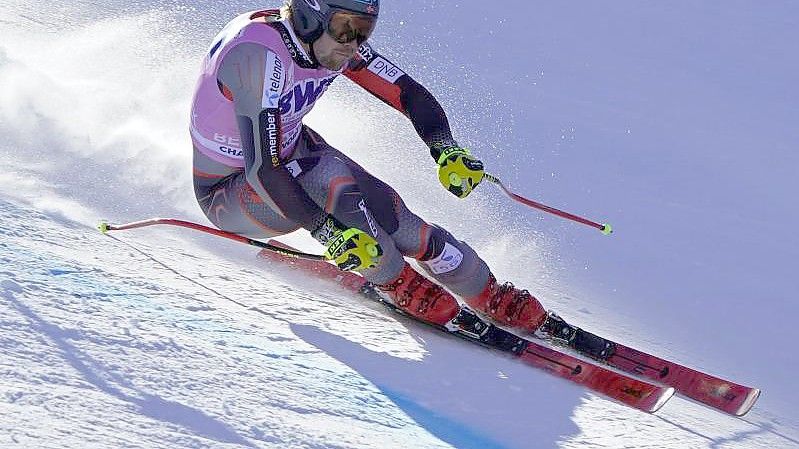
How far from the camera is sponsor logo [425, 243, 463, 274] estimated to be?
3906 millimetres

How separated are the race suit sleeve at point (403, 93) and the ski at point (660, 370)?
35.1 inches

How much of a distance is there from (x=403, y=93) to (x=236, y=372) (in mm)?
1833

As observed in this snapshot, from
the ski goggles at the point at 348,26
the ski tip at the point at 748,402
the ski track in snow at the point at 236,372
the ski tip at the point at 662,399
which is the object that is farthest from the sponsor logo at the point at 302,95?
the ski tip at the point at 748,402

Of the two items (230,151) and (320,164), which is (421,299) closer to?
(320,164)

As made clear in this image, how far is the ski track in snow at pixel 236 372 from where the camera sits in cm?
235

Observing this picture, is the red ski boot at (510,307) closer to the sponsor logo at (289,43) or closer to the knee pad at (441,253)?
the knee pad at (441,253)

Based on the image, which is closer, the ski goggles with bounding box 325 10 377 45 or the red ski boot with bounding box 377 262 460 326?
the ski goggles with bounding box 325 10 377 45

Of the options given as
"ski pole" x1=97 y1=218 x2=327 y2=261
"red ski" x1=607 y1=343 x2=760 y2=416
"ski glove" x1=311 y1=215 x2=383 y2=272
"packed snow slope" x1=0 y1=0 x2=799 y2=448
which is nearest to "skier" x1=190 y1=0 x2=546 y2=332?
"ski glove" x1=311 y1=215 x2=383 y2=272

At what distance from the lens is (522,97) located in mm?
7805

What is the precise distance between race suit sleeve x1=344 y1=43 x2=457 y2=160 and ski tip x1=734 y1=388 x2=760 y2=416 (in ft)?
4.91

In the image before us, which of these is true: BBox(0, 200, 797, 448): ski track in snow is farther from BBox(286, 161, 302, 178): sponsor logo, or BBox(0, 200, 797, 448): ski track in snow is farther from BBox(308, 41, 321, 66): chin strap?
BBox(308, 41, 321, 66): chin strap

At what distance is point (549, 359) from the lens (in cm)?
365

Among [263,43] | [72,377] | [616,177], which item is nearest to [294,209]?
[263,43]

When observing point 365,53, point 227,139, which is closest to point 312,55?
point 227,139
